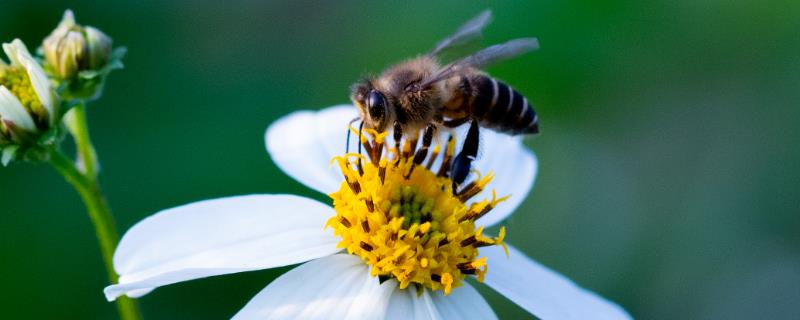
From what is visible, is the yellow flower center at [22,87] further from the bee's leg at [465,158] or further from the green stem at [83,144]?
the bee's leg at [465,158]

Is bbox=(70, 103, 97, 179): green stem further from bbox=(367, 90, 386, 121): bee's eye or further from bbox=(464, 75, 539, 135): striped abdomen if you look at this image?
bbox=(464, 75, 539, 135): striped abdomen

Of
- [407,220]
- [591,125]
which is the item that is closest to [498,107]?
[407,220]

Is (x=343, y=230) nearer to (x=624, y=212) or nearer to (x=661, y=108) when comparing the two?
(x=624, y=212)

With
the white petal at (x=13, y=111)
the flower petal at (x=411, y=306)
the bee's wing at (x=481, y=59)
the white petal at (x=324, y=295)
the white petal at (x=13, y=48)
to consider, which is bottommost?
the flower petal at (x=411, y=306)

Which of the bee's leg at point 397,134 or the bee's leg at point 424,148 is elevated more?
the bee's leg at point 397,134

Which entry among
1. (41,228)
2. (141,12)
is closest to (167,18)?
(141,12)

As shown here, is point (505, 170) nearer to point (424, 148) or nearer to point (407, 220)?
point (424, 148)

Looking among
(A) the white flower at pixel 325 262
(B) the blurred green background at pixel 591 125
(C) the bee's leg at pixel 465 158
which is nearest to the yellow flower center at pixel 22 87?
(A) the white flower at pixel 325 262
